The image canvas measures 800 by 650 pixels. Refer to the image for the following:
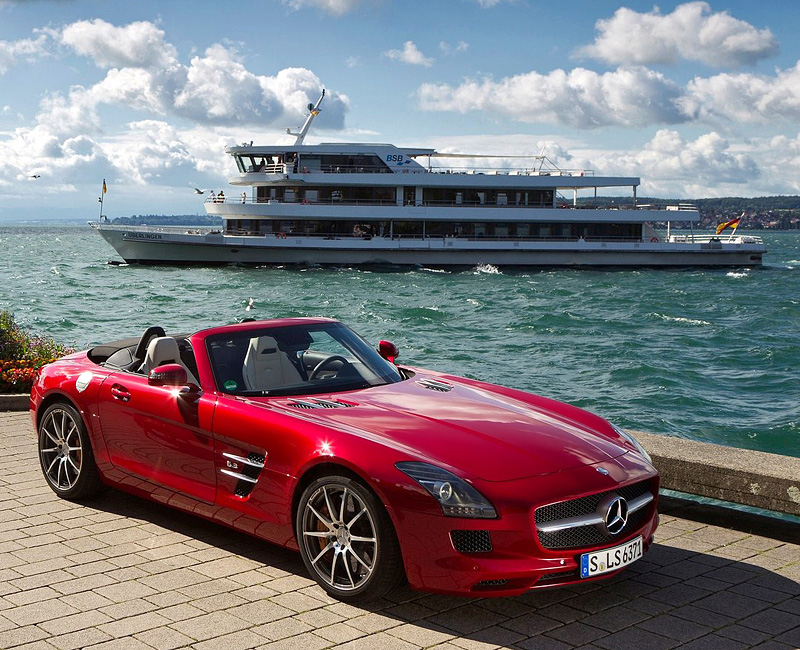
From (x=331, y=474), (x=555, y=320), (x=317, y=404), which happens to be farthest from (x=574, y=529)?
(x=555, y=320)

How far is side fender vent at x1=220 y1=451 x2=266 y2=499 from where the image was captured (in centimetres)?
520

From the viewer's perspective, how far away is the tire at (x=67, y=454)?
6488mm

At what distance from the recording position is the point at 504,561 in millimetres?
4383

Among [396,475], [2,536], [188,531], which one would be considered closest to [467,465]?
[396,475]

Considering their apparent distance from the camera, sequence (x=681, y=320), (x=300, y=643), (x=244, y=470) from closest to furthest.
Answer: (x=300, y=643) < (x=244, y=470) < (x=681, y=320)

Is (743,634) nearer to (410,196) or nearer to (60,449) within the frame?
(60,449)

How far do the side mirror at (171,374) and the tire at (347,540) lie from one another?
4.13 ft

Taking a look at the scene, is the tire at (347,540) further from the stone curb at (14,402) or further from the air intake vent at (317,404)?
the stone curb at (14,402)

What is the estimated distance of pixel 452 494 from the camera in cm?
445

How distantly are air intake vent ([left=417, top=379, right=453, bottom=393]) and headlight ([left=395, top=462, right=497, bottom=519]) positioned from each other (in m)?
1.39

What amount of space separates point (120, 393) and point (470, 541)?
2.83 metres

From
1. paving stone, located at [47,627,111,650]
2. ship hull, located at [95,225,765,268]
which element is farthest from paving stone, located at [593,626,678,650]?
ship hull, located at [95,225,765,268]

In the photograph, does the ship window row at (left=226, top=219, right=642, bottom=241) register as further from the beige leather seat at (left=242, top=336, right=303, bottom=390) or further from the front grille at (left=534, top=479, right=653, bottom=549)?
the front grille at (left=534, top=479, right=653, bottom=549)

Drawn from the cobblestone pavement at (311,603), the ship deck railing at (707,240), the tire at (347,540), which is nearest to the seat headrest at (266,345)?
the cobblestone pavement at (311,603)
